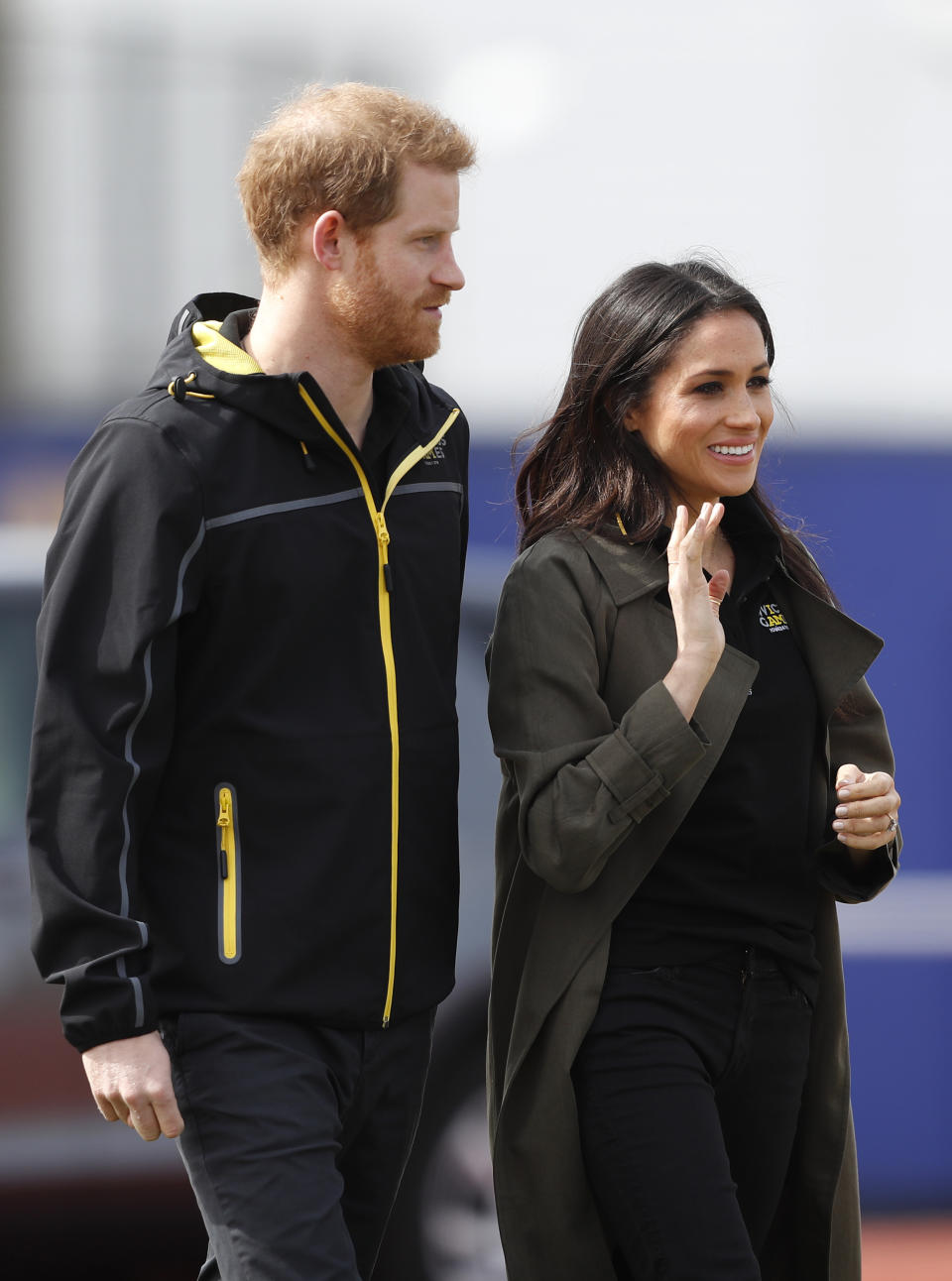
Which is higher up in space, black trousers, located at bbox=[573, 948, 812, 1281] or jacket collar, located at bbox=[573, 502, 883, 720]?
jacket collar, located at bbox=[573, 502, 883, 720]

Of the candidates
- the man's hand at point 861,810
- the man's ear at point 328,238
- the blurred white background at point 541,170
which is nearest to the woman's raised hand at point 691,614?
the man's hand at point 861,810

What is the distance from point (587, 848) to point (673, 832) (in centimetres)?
15

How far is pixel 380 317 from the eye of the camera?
2.45m

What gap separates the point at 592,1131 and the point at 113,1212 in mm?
2220

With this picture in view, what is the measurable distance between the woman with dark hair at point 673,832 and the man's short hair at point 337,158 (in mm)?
406

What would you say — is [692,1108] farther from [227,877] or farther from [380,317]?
[380,317]

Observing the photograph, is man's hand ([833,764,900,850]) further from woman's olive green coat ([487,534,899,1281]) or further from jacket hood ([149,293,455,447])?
jacket hood ([149,293,455,447])

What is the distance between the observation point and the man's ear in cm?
243

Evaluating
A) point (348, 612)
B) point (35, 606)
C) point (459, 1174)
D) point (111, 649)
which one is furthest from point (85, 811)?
point (459, 1174)

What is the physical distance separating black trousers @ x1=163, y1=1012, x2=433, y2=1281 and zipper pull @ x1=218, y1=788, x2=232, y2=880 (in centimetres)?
18

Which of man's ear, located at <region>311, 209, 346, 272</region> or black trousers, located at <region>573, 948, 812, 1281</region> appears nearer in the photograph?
black trousers, located at <region>573, 948, 812, 1281</region>

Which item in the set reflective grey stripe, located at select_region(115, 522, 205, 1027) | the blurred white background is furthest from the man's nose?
the blurred white background

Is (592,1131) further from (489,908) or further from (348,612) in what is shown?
(489,908)

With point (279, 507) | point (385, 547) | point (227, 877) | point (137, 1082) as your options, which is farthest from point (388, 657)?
point (137, 1082)
